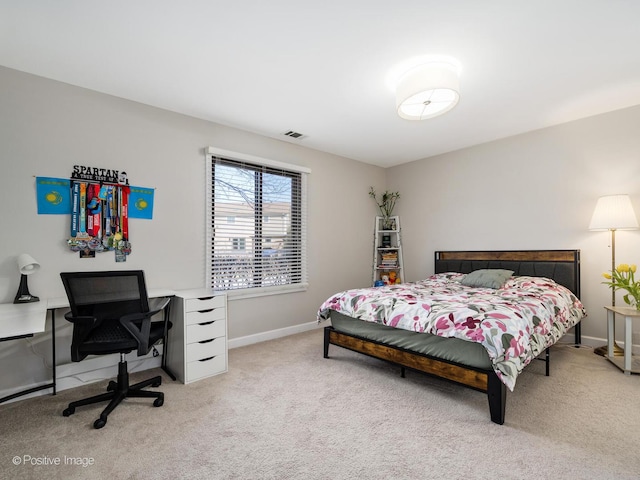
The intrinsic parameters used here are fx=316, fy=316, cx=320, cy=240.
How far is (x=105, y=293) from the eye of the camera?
207cm

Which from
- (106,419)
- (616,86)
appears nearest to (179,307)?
(106,419)

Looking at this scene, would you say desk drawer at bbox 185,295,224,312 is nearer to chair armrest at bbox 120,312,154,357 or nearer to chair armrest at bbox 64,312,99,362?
chair armrest at bbox 120,312,154,357

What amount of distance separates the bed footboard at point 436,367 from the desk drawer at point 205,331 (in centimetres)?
102

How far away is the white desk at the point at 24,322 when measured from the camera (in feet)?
4.90

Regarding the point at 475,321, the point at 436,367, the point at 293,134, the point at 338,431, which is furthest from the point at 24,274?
the point at 475,321

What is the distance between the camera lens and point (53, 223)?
2516 mm

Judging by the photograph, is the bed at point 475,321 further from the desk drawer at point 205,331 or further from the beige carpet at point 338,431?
the desk drawer at point 205,331

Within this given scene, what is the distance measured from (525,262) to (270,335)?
3.16m

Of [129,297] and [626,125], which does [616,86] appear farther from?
[129,297]

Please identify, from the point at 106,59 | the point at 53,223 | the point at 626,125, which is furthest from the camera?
the point at 626,125

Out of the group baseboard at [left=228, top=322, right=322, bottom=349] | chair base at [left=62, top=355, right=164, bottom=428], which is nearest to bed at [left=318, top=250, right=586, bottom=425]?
baseboard at [left=228, top=322, right=322, bottom=349]

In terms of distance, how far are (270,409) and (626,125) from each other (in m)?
4.27

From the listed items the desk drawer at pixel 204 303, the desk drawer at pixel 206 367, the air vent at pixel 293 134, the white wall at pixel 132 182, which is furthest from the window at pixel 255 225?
the desk drawer at pixel 206 367

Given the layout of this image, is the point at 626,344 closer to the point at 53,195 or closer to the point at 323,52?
the point at 323,52
